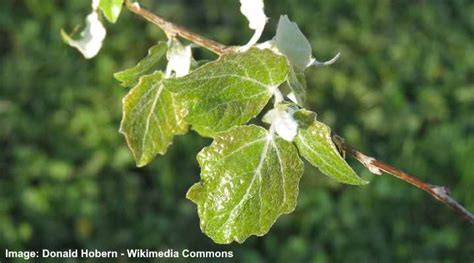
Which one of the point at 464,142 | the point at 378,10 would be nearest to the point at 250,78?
the point at 464,142

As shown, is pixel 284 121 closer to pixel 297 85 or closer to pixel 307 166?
pixel 297 85

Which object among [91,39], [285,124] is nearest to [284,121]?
[285,124]

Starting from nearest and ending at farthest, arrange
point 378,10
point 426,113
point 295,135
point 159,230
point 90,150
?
point 295,135
point 159,230
point 90,150
point 426,113
point 378,10

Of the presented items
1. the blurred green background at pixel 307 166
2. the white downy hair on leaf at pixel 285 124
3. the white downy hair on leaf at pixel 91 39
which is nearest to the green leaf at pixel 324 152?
the white downy hair on leaf at pixel 285 124

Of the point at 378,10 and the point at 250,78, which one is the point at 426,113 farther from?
the point at 250,78

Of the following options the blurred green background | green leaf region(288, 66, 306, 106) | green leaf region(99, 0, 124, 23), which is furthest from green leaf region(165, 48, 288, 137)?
the blurred green background
